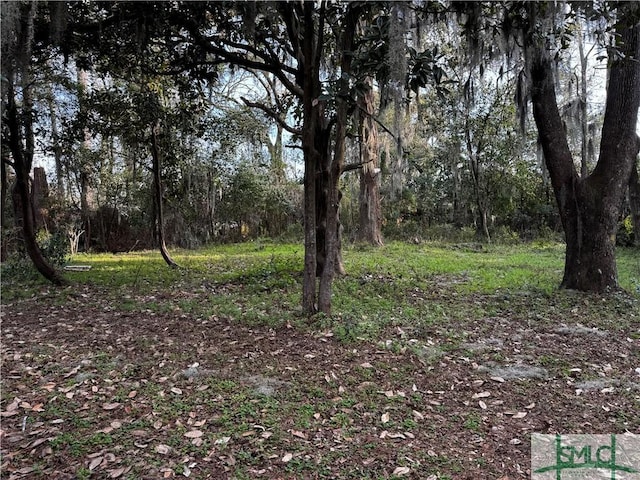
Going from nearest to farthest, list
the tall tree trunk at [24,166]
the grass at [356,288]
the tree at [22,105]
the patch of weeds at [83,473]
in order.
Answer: the patch of weeds at [83,473] → the tree at [22,105] → the grass at [356,288] → the tall tree trunk at [24,166]

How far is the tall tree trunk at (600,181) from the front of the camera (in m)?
5.30

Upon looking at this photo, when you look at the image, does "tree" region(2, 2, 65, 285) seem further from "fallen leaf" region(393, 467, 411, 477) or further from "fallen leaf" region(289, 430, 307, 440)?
"fallen leaf" region(393, 467, 411, 477)

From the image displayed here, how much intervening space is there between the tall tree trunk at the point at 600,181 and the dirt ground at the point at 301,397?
51.3 inches

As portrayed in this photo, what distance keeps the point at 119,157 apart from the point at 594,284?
11643 millimetres

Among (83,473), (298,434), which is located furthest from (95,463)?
(298,434)

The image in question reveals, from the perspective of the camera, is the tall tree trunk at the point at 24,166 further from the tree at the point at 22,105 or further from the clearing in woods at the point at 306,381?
the clearing in woods at the point at 306,381

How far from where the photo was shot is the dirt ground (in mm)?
2115

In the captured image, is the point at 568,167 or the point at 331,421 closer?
the point at 331,421

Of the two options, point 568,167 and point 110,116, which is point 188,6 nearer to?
point 110,116

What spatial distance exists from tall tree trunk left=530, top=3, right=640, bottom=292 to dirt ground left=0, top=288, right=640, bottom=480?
4.27 feet

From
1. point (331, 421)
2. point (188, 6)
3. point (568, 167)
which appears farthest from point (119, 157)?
point (331, 421)

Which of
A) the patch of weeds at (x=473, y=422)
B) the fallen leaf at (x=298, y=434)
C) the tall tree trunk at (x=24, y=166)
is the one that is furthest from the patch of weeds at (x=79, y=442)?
the tall tree trunk at (x=24, y=166)

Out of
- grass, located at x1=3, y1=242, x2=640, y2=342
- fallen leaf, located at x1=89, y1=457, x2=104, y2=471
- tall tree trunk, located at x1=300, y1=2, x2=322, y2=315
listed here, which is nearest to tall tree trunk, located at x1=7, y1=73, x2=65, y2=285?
grass, located at x1=3, y1=242, x2=640, y2=342

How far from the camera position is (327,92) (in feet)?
12.1
